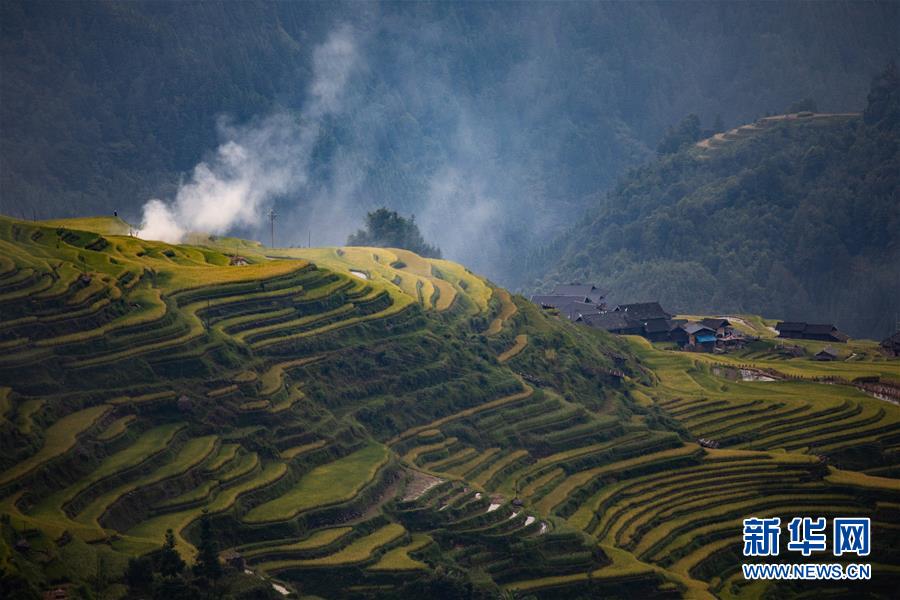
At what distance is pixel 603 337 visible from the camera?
259 feet

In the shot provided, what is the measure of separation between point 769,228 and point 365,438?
79.9m

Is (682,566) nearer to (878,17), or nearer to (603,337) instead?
(603,337)

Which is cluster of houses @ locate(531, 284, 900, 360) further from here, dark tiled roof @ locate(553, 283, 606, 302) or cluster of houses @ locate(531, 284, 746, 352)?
dark tiled roof @ locate(553, 283, 606, 302)

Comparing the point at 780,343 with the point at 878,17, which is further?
the point at 878,17

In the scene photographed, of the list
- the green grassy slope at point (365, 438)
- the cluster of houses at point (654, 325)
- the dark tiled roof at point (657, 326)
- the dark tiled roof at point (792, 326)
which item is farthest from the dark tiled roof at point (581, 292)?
the green grassy slope at point (365, 438)

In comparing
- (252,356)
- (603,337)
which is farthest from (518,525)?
(603,337)

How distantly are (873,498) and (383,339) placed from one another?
20.2 metres

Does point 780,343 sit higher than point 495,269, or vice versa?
point 495,269

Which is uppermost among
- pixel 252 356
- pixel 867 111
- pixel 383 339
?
pixel 867 111

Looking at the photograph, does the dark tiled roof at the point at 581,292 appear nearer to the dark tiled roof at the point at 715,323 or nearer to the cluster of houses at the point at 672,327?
the cluster of houses at the point at 672,327

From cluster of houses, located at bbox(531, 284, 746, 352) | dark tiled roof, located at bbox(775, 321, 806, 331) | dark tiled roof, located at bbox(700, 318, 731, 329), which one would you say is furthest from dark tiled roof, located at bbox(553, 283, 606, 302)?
dark tiled roof, located at bbox(775, 321, 806, 331)

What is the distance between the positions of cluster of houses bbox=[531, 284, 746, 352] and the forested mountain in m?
31.3

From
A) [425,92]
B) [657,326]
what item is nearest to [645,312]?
[657,326]

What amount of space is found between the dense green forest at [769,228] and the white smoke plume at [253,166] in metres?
25.4
